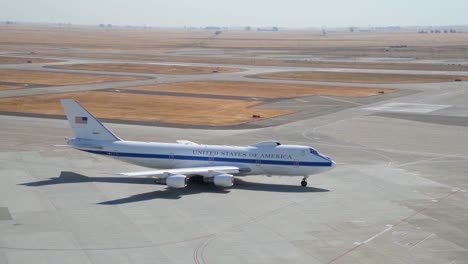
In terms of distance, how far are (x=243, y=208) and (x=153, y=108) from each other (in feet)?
193

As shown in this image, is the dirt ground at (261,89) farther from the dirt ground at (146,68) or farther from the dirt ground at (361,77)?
the dirt ground at (146,68)

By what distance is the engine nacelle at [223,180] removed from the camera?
53.4 meters

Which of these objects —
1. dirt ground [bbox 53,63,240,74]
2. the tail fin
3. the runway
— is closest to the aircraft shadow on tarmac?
the runway

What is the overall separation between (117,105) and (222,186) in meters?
57.3

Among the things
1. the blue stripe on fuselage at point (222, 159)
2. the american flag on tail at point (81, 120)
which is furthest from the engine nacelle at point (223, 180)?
the american flag on tail at point (81, 120)

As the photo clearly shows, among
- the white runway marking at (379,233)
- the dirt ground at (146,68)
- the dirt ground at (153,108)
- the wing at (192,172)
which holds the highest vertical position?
the dirt ground at (146,68)

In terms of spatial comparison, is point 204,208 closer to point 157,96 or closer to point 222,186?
point 222,186

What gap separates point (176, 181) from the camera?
5212cm

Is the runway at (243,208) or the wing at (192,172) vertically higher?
Answer: the wing at (192,172)

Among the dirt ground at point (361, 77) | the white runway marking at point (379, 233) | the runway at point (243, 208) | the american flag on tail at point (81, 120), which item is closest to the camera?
the runway at point (243, 208)

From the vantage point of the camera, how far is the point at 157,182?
56000 millimetres

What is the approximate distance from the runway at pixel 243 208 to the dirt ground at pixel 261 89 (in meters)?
46.1

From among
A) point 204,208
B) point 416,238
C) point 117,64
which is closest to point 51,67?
point 117,64

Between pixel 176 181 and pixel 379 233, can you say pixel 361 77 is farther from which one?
pixel 379 233
